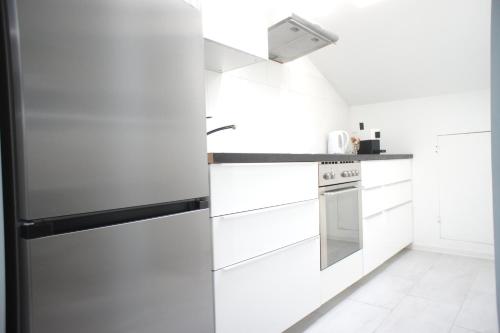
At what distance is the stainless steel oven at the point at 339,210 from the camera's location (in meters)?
1.71

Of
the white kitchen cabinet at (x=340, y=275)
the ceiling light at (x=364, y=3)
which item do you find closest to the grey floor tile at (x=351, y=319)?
the white kitchen cabinet at (x=340, y=275)

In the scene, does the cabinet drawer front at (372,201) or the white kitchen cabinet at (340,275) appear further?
the cabinet drawer front at (372,201)

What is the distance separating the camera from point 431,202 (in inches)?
114

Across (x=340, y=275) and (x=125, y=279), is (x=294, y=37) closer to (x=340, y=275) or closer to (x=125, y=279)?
(x=340, y=275)

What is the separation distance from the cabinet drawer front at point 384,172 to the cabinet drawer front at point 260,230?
0.70 metres

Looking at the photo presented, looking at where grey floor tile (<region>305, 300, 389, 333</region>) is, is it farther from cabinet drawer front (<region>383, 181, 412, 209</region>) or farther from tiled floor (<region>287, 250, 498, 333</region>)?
cabinet drawer front (<region>383, 181, 412, 209</region>)

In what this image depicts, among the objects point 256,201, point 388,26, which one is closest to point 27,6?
point 256,201

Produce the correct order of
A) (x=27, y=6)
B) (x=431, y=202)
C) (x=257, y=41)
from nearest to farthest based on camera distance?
1. (x=27, y=6)
2. (x=257, y=41)
3. (x=431, y=202)

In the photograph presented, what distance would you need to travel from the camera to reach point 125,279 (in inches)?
33.2

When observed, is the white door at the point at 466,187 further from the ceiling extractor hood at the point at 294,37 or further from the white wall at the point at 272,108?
the ceiling extractor hood at the point at 294,37

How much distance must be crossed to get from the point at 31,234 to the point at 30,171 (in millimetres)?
145

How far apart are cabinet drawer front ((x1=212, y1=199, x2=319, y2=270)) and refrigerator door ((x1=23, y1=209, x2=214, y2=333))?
8 centimetres

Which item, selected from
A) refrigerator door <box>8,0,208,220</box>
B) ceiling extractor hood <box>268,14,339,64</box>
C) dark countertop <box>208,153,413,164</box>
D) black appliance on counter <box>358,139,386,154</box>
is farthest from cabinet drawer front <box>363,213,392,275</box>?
refrigerator door <box>8,0,208,220</box>

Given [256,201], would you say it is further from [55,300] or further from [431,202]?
[431,202]
